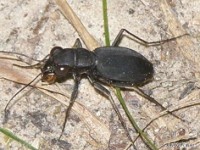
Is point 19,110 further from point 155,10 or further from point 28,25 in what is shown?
point 155,10

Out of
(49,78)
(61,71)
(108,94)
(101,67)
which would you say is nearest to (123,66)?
(101,67)

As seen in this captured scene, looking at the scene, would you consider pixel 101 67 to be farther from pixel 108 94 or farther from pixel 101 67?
pixel 108 94

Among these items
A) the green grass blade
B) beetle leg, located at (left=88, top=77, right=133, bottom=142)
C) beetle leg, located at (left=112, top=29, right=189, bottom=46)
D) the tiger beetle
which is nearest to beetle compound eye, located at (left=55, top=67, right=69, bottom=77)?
the tiger beetle

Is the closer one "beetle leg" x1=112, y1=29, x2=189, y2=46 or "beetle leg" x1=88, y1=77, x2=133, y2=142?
"beetle leg" x1=88, y1=77, x2=133, y2=142

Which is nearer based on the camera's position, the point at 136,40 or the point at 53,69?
the point at 53,69

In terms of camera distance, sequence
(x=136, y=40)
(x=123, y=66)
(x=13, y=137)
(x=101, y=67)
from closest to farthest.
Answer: (x=13, y=137)
(x=123, y=66)
(x=101, y=67)
(x=136, y=40)

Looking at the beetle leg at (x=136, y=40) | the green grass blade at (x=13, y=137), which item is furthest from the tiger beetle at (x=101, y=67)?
the green grass blade at (x=13, y=137)

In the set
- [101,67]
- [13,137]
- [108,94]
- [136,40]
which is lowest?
[13,137]

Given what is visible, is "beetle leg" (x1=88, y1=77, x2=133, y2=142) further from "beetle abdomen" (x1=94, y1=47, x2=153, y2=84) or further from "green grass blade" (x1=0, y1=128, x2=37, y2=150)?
"green grass blade" (x1=0, y1=128, x2=37, y2=150)

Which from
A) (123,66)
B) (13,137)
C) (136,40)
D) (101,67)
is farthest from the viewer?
(136,40)
